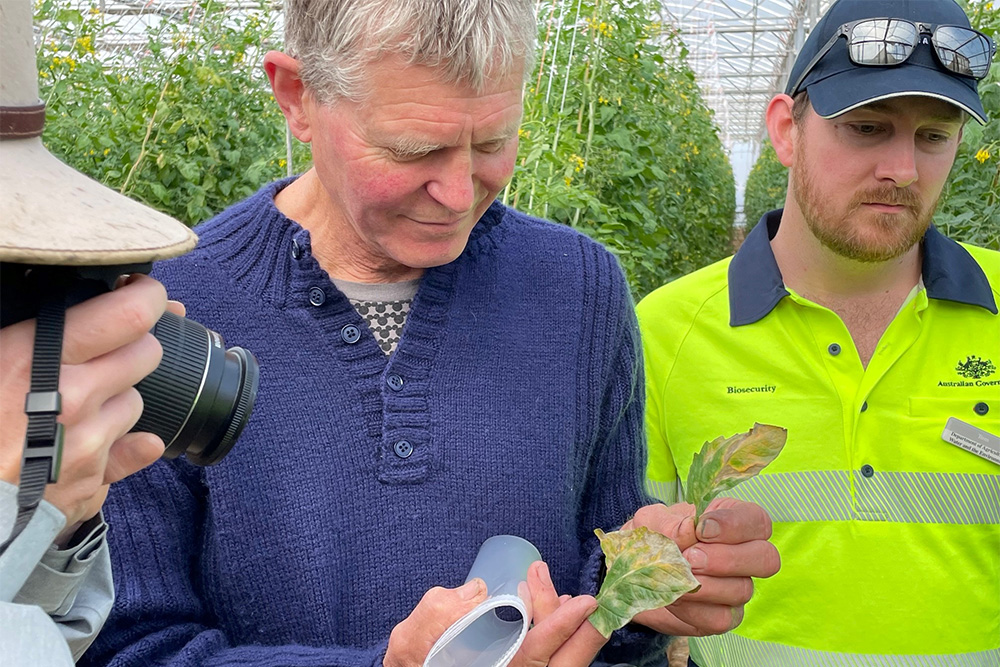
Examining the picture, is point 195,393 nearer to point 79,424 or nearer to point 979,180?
point 79,424

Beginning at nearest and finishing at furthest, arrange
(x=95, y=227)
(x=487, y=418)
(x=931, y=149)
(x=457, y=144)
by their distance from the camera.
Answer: (x=95, y=227) → (x=457, y=144) → (x=487, y=418) → (x=931, y=149)

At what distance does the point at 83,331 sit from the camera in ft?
2.99

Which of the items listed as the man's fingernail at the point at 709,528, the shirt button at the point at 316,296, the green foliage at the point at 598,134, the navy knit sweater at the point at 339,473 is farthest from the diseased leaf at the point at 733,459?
the green foliage at the point at 598,134

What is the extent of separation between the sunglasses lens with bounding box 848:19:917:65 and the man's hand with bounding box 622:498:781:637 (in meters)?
0.94

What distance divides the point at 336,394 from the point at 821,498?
0.92m

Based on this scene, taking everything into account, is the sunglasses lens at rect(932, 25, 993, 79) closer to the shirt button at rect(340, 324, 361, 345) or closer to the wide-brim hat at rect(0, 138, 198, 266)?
the shirt button at rect(340, 324, 361, 345)

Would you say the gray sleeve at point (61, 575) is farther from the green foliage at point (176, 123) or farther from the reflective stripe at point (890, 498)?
the green foliage at point (176, 123)

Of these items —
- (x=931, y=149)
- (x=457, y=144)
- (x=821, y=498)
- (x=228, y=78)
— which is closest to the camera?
(x=457, y=144)

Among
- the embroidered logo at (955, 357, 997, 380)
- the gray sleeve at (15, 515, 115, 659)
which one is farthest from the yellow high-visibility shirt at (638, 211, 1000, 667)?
the gray sleeve at (15, 515, 115, 659)

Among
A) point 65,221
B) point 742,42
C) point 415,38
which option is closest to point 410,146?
point 415,38

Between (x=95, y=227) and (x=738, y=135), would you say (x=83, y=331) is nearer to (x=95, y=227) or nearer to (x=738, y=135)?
(x=95, y=227)

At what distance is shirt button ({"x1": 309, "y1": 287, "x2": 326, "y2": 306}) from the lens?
1.45 meters

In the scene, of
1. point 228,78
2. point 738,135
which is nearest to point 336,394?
point 228,78

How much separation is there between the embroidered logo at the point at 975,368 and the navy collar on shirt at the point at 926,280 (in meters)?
0.10
